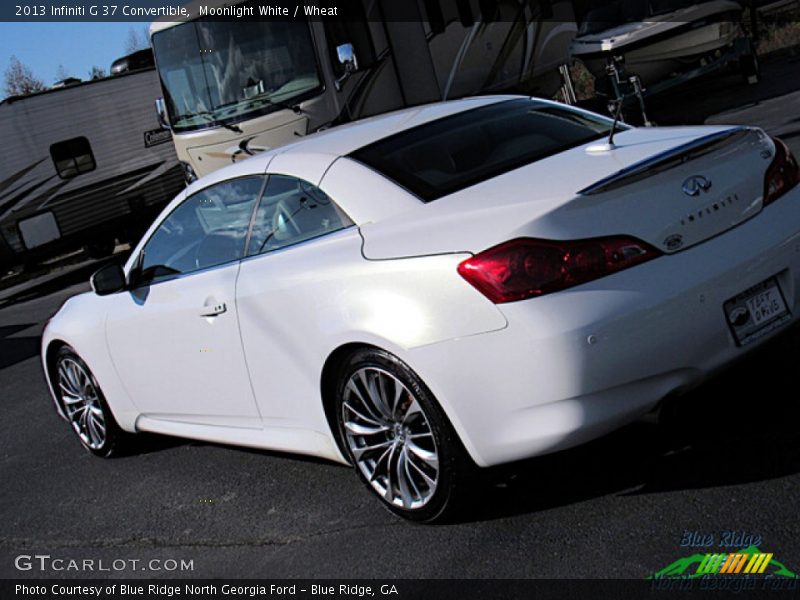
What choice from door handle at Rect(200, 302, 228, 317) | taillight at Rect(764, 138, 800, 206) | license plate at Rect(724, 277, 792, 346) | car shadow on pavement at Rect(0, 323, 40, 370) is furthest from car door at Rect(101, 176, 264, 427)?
car shadow on pavement at Rect(0, 323, 40, 370)

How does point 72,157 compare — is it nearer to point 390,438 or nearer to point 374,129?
point 374,129

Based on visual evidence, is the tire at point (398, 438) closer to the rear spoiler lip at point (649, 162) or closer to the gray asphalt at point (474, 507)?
the gray asphalt at point (474, 507)

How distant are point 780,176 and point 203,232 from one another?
8.65ft

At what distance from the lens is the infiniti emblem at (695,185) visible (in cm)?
408

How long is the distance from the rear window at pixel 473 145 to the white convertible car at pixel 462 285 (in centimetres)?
1

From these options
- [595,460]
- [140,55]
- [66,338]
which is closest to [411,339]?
[595,460]

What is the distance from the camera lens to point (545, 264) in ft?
12.6

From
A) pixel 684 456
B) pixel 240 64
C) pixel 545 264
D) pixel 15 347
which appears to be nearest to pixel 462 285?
pixel 545 264

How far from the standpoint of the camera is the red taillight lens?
3824 millimetres

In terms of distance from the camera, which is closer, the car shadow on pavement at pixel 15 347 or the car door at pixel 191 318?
the car door at pixel 191 318

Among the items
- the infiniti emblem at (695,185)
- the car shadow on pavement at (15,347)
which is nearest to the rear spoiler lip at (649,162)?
the infiniti emblem at (695,185)

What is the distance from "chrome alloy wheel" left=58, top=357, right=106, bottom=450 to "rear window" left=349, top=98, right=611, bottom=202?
8.28 feet

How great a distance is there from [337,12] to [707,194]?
1101cm

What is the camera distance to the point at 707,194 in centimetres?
411
